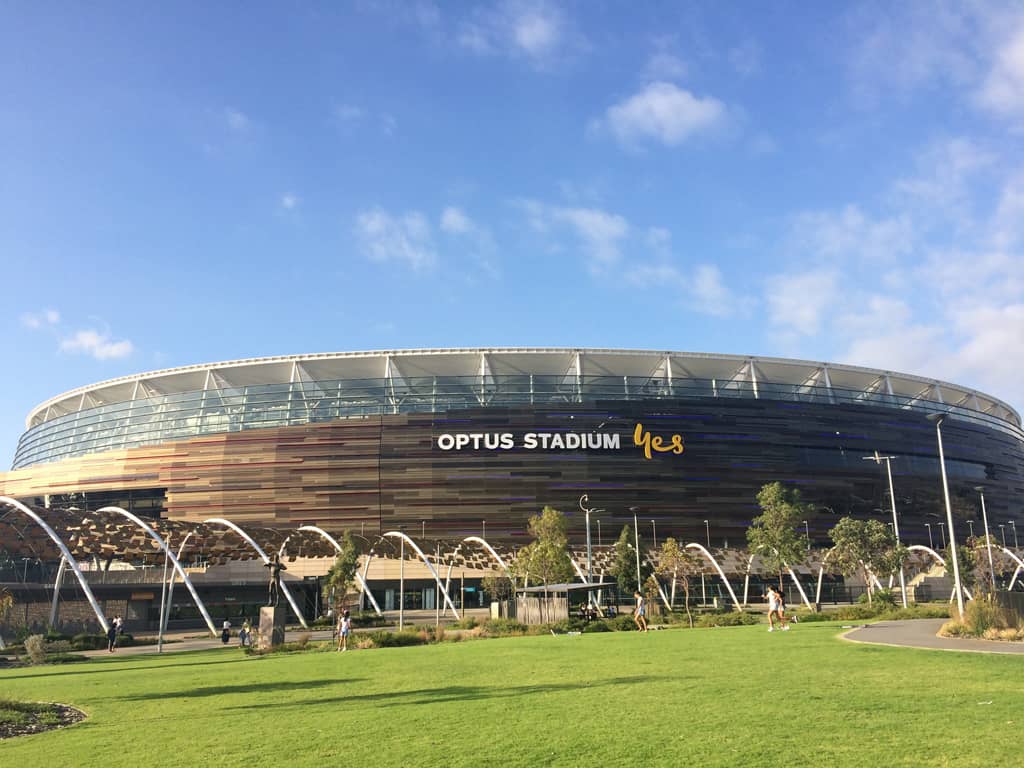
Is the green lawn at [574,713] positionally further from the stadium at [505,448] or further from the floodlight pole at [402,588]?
the stadium at [505,448]

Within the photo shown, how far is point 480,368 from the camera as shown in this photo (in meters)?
80.6

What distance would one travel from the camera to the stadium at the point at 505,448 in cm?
7506

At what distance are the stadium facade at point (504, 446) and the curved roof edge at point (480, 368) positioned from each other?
9.2 inches

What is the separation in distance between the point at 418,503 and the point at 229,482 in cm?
2063

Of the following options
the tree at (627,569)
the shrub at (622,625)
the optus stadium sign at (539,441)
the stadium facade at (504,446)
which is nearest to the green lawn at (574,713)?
the shrub at (622,625)

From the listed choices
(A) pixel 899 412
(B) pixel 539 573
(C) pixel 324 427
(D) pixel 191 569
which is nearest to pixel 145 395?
(C) pixel 324 427

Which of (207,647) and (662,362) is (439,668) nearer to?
(207,647)

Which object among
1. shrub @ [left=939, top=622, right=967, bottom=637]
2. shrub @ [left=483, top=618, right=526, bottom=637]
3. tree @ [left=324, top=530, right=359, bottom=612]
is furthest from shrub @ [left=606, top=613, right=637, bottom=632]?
tree @ [left=324, top=530, right=359, bottom=612]

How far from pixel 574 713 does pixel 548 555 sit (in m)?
41.4

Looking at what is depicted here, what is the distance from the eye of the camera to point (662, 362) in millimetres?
82688

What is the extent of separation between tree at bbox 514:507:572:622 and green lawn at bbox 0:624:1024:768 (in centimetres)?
3234

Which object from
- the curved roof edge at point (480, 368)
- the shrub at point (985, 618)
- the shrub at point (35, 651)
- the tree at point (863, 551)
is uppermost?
the curved roof edge at point (480, 368)

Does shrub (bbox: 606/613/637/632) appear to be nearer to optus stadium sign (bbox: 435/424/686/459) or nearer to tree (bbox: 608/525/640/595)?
tree (bbox: 608/525/640/595)

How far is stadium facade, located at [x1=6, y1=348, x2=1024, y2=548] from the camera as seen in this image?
247 ft
